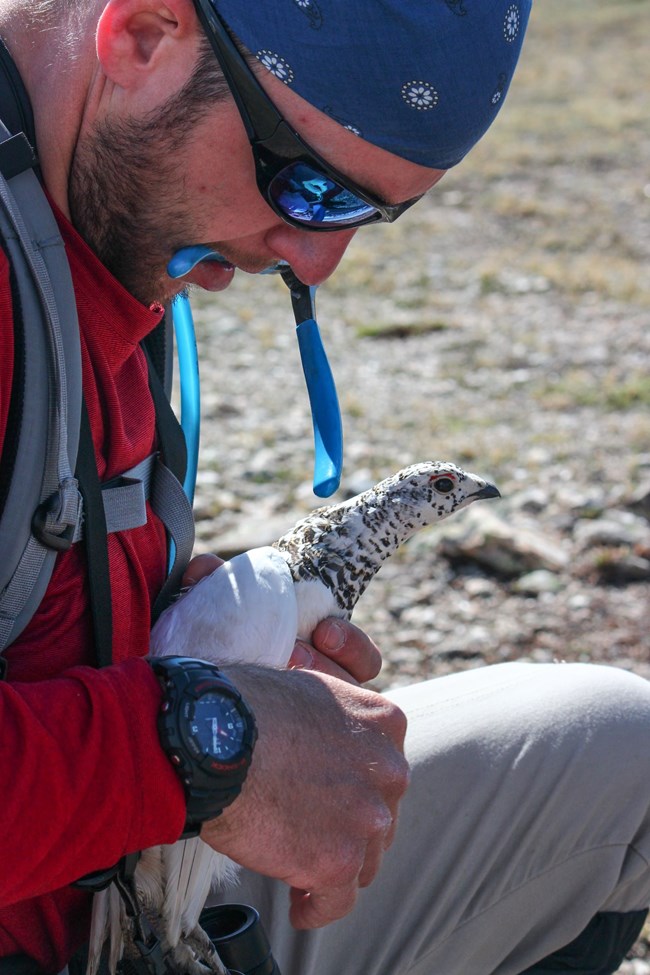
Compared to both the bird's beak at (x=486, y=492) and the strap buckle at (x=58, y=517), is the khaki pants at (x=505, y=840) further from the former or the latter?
the bird's beak at (x=486, y=492)

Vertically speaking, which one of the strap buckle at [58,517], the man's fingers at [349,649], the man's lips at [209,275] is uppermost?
the man's lips at [209,275]

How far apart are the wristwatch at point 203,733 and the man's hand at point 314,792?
0.06m

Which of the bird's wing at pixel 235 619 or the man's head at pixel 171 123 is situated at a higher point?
the man's head at pixel 171 123

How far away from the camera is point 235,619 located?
2137 mm

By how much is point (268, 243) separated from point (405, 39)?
39 centimetres

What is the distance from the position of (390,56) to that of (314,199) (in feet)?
0.78

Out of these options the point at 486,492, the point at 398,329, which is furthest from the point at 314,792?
the point at 398,329

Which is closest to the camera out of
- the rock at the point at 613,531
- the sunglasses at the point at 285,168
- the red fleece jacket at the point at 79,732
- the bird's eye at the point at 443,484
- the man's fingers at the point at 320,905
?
the red fleece jacket at the point at 79,732

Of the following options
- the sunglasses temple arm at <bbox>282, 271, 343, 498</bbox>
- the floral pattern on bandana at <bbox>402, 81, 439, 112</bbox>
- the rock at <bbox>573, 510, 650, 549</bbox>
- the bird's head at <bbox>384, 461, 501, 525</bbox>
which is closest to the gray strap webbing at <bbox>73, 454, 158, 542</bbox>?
the sunglasses temple arm at <bbox>282, 271, 343, 498</bbox>

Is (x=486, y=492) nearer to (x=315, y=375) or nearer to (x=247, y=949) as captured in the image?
(x=315, y=375)

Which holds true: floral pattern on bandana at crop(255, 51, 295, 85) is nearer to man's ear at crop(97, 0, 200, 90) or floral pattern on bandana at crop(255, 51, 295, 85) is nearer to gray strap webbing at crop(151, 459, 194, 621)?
man's ear at crop(97, 0, 200, 90)

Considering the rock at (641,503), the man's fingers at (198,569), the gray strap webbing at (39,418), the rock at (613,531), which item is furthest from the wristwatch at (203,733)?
the rock at (641,503)

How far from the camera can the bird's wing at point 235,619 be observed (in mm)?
2057

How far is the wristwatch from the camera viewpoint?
4.96 feet
